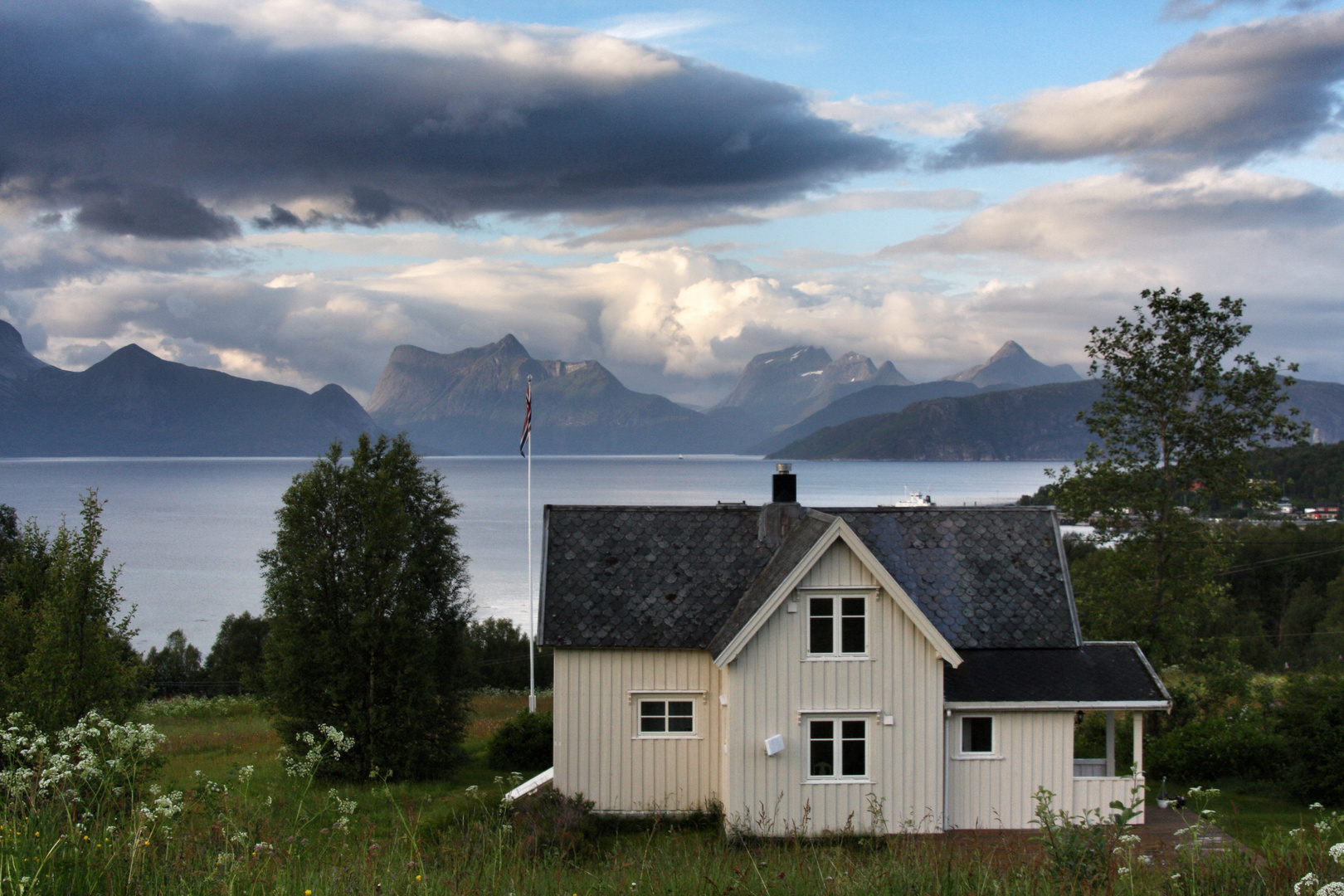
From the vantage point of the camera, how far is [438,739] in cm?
2412

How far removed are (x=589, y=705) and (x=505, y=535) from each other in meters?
113

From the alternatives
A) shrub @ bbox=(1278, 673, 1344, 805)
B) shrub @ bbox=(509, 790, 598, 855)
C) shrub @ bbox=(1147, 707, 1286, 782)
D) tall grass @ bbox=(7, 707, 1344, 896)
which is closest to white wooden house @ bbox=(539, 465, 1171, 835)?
shrub @ bbox=(509, 790, 598, 855)

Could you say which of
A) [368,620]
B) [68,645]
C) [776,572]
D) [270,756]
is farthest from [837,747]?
[270,756]

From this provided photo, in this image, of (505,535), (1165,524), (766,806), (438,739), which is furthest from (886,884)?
(505,535)

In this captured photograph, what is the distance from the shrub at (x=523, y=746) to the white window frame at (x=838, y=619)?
10.7 m

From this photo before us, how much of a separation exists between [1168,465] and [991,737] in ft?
43.7

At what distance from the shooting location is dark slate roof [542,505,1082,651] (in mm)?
19797

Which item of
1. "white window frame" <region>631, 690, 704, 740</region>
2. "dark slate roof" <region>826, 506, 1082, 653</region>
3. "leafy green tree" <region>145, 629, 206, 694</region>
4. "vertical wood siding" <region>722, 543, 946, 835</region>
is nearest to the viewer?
"vertical wood siding" <region>722, 543, 946, 835</region>

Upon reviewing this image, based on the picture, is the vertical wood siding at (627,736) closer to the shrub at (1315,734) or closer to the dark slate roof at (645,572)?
the dark slate roof at (645,572)

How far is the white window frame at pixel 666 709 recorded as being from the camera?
63.5ft

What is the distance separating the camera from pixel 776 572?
19.2m

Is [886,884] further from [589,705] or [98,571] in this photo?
[98,571]

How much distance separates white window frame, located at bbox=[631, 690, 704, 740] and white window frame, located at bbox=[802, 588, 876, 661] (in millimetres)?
2898

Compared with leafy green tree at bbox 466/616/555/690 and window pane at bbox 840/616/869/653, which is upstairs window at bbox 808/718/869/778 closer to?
window pane at bbox 840/616/869/653
